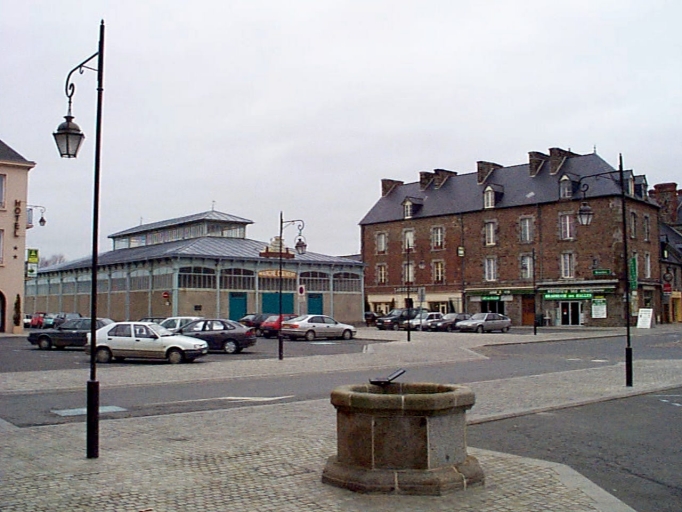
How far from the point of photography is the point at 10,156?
4575cm

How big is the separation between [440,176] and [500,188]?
310 inches

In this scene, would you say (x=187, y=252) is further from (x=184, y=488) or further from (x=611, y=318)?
(x=184, y=488)

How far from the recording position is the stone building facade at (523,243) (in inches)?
2292

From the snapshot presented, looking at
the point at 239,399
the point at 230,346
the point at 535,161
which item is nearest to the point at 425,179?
the point at 535,161

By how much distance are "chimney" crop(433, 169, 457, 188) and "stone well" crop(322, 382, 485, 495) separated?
65.8 meters

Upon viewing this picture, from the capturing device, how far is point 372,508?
21.7 ft

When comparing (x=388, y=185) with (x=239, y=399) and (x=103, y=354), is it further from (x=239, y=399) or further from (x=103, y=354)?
(x=239, y=399)

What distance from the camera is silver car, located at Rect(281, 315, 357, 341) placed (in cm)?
4050

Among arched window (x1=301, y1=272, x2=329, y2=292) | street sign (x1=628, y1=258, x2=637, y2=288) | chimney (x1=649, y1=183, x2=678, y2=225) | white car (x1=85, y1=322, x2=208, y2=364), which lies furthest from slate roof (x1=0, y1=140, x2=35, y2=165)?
chimney (x1=649, y1=183, x2=678, y2=225)

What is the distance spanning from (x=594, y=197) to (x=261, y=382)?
45658 mm

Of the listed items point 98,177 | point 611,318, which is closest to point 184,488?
point 98,177

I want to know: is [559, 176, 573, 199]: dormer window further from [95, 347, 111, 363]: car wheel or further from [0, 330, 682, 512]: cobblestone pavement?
[0, 330, 682, 512]: cobblestone pavement

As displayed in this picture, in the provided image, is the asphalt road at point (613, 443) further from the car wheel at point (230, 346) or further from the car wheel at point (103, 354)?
the car wheel at point (230, 346)

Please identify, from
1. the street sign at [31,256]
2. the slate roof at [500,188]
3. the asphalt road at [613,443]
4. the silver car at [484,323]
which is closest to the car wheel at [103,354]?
the asphalt road at [613,443]
